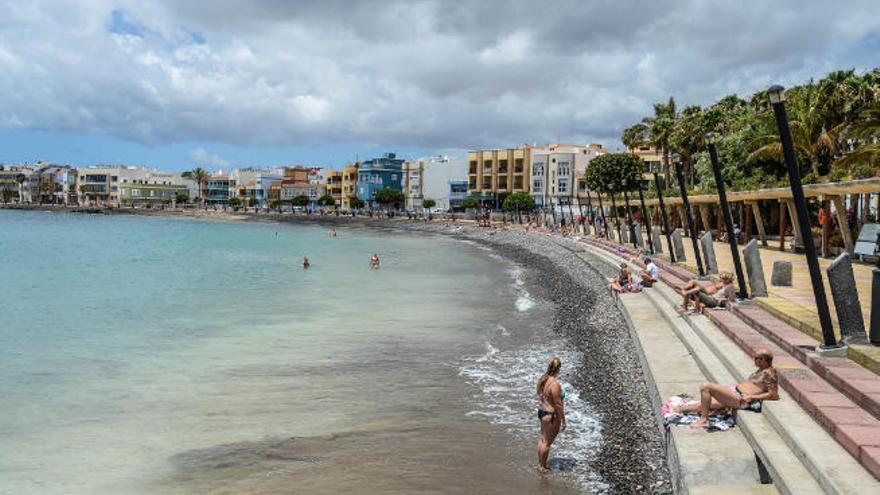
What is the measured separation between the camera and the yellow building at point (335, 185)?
458 ft

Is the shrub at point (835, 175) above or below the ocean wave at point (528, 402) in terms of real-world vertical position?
above

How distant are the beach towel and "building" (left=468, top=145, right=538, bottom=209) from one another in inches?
3531

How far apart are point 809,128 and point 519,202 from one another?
5974cm

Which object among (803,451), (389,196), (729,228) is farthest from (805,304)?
(389,196)

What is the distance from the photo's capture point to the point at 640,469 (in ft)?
26.1

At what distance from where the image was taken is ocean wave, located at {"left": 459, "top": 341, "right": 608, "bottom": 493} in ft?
28.8

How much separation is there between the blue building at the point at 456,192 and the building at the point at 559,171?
1765 centimetres

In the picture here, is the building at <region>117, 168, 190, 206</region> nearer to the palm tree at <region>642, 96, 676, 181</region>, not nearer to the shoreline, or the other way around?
the palm tree at <region>642, 96, 676, 181</region>

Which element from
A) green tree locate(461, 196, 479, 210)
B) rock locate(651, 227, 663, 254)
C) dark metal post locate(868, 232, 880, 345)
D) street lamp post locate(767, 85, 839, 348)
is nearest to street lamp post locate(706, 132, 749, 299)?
street lamp post locate(767, 85, 839, 348)

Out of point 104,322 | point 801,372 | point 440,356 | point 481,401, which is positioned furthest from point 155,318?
point 801,372

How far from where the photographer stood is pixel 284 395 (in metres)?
12.3

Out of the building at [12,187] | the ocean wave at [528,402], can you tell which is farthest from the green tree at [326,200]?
the ocean wave at [528,402]

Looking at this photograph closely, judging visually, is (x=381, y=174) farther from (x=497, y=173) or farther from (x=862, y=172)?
(x=862, y=172)

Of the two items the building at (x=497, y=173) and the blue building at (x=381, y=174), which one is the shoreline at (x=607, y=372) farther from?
the blue building at (x=381, y=174)
